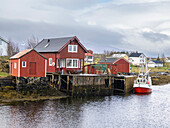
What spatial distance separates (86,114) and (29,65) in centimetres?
1504

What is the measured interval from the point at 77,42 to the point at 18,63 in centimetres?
1433

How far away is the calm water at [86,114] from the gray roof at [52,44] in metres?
14.0

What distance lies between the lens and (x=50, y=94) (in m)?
42.9

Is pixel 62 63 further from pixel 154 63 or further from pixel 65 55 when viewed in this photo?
pixel 154 63

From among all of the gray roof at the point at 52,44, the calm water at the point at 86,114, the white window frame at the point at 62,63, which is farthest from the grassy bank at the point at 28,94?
the gray roof at the point at 52,44

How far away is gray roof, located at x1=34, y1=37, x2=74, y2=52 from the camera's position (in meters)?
51.7

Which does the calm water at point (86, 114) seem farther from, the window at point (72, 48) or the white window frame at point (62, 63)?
the window at point (72, 48)

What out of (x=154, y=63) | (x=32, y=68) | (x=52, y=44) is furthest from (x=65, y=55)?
(x=154, y=63)

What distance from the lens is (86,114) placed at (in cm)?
3303

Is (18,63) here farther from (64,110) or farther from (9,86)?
(64,110)

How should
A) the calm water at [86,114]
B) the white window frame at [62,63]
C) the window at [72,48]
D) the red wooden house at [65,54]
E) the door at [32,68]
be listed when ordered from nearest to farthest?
the calm water at [86,114], the door at [32,68], the red wooden house at [65,54], the window at [72,48], the white window frame at [62,63]

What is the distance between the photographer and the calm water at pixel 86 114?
28469 millimetres

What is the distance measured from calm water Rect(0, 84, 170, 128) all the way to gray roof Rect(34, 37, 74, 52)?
14.0m

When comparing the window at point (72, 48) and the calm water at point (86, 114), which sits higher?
the window at point (72, 48)
